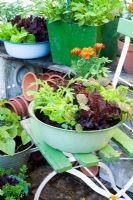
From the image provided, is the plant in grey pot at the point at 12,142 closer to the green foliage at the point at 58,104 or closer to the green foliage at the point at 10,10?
the green foliage at the point at 58,104

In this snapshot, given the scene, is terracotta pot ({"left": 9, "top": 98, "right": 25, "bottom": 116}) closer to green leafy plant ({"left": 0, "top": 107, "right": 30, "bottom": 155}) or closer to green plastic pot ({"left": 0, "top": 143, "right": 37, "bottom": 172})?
green leafy plant ({"left": 0, "top": 107, "right": 30, "bottom": 155})

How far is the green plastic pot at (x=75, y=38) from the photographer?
6.65 feet

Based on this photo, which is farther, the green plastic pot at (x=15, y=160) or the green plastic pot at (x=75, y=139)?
the green plastic pot at (x=15, y=160)

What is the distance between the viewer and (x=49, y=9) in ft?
6.91

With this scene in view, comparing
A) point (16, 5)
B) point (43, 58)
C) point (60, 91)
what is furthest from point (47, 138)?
point (16, 5)

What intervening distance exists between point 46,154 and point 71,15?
97 cm

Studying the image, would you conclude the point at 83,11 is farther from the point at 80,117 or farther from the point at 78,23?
the point at 80,117

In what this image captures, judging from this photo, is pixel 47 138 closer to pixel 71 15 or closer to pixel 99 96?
pixel 99 96

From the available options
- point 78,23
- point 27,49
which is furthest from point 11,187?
point 78,23

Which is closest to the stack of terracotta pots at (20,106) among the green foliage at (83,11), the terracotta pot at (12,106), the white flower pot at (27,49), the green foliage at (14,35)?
the terracotta pot at (12,106)

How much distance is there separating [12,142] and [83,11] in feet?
3.03

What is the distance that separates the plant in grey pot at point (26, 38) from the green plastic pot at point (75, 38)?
12 centimetres

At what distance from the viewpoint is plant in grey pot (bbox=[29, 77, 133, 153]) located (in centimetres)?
143

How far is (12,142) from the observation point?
207cm
